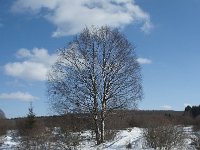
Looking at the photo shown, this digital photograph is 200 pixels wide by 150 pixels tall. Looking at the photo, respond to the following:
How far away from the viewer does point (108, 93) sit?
3089cm

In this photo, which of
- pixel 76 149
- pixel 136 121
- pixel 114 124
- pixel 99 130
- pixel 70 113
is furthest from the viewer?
pixel 136 121

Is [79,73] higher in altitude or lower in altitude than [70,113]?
higher

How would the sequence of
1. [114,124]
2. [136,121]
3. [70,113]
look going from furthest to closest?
[136,121] → [114,124] → [70,113]

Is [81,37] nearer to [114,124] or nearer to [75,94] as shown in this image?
[75,94]

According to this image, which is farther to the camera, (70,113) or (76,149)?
(70,113)

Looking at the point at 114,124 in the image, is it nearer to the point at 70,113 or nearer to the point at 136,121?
the point at 70,113

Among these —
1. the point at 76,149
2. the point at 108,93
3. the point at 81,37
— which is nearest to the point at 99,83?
the point at 108,93


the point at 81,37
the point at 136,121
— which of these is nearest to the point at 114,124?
the point at 81,37

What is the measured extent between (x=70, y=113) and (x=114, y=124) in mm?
5780

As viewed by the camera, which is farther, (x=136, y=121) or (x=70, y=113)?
(x=136, y=121)

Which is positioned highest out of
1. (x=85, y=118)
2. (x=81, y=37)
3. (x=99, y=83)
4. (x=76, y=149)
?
(x=81, y=37)

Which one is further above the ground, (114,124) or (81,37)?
(81,37)

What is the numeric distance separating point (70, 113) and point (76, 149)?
913cm

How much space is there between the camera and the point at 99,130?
3241 centimetres
